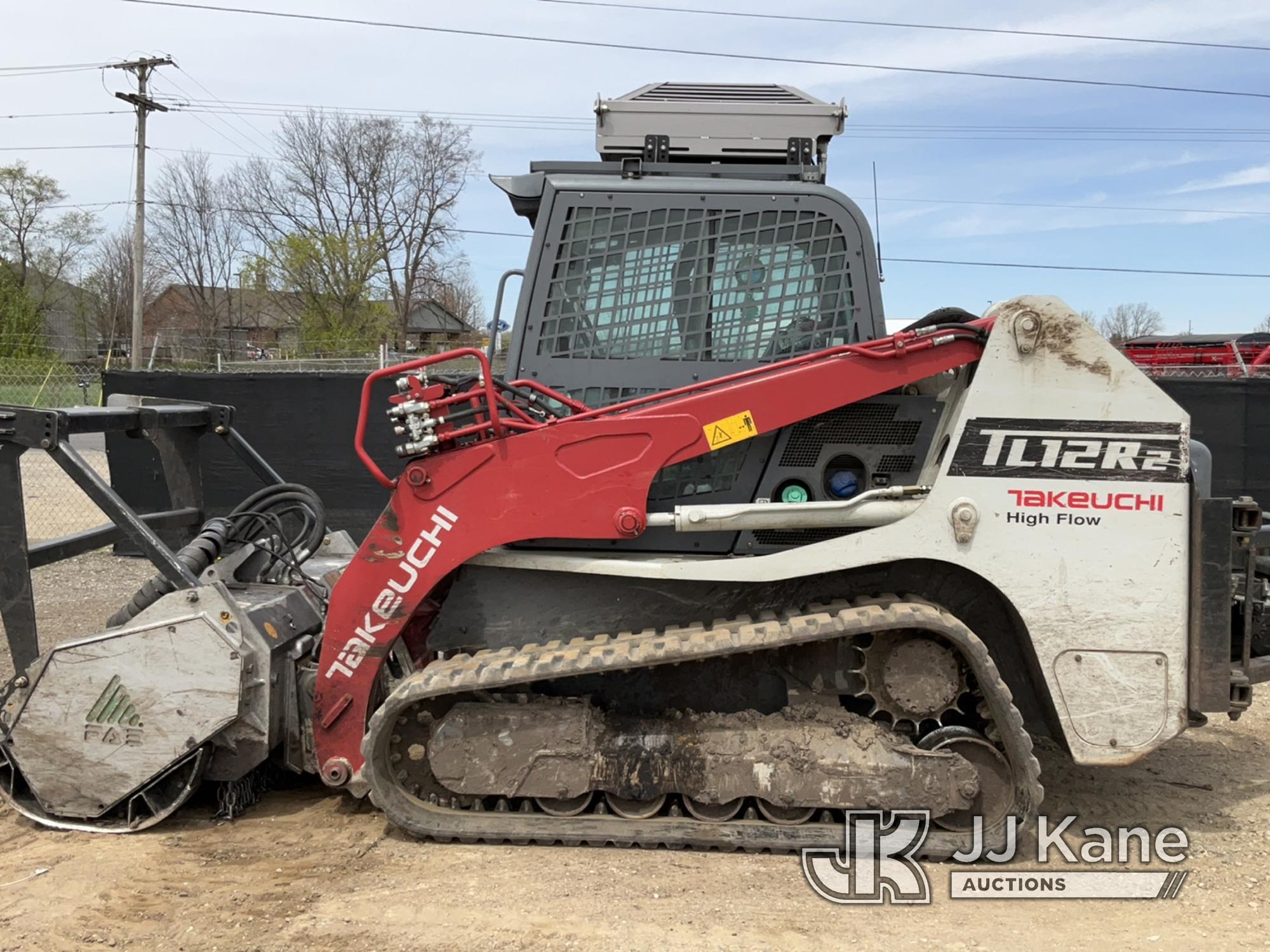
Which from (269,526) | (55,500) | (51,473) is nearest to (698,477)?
(269,526)

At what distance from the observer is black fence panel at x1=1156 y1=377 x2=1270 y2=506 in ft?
31.4

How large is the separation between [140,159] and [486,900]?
3041 cm

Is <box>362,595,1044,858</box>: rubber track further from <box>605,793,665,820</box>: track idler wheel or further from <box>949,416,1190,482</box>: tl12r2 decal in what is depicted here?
<box>949,416,1190,482</box>: tl12r2 decal

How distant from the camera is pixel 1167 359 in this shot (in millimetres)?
17188

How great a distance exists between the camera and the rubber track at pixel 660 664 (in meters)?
3.65

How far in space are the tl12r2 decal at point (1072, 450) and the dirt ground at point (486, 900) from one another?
1541 mm

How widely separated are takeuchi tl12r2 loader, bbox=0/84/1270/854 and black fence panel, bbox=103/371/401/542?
5582mm

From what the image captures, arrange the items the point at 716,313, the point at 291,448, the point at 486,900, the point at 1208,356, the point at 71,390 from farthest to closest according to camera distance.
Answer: the point at 71,390 → the point at 1208,356 → the point at 291,448 → the point at 716,313 → the point at 486,900

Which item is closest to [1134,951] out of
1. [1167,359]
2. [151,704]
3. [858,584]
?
[858,584]

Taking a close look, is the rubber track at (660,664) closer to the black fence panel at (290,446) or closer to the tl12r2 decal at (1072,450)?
the tl12r2 decal at (1072,450)

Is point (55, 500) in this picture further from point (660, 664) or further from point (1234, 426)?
point (1234, 426)

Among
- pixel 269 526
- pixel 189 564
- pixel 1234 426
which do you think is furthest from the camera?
pixel 1234 426

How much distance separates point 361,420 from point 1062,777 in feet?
12.1

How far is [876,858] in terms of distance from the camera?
380cm
